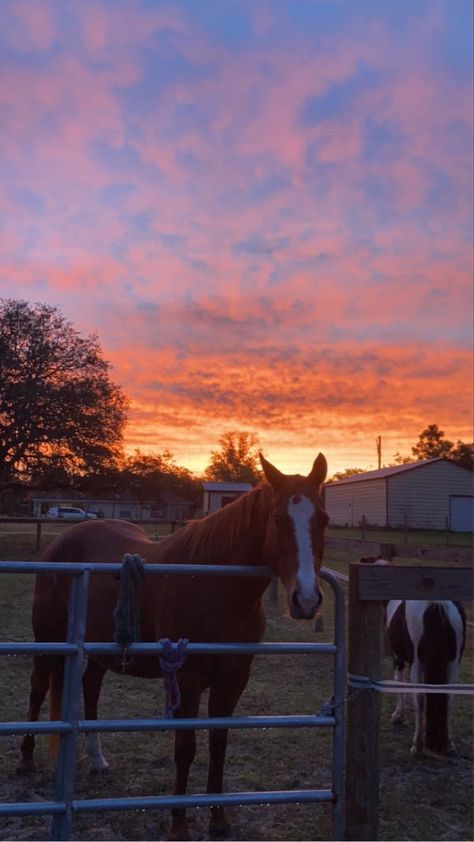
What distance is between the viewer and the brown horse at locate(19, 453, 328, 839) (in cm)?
253

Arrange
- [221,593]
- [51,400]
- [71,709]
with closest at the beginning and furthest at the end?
[71,709], [221,593], [51,400]

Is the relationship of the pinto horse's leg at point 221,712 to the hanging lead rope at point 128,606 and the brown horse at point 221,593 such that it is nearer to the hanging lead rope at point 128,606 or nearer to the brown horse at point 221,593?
the brown horse at point 221,593

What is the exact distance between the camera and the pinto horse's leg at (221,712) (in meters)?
3.05

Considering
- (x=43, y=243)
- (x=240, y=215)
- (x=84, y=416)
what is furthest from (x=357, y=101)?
(x=84, y=416)

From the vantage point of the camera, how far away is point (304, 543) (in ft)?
8.11

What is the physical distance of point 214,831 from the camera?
3.17 meters

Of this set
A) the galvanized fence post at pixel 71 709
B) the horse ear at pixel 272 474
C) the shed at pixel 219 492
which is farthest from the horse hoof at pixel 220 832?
the shed at pixel 219 492

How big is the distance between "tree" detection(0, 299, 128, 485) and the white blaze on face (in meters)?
20.1

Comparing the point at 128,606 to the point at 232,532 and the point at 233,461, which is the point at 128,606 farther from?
the point at 233,461

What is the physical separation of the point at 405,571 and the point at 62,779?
5.42 ft

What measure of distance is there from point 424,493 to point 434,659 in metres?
33.1

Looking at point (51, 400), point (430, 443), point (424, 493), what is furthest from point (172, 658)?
point (430, 443)

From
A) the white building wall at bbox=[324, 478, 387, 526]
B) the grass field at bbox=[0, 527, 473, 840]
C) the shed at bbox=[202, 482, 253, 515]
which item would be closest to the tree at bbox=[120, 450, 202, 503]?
the shed at bbox=[202, 482, 253, 515]

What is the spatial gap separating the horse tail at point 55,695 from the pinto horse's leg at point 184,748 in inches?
40.3
